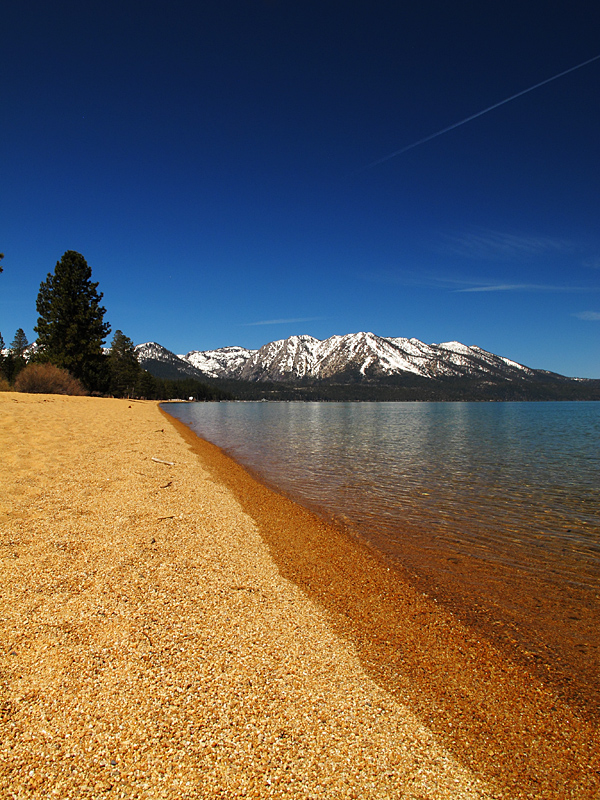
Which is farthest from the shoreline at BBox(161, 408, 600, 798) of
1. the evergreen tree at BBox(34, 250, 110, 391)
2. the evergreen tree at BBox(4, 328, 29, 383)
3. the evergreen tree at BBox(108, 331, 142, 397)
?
the evergreen tree at BBox(108, 331, 142, 397)

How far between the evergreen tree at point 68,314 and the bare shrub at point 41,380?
4.81 metres

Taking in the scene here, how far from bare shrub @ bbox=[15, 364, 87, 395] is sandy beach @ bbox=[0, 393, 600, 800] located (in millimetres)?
45227

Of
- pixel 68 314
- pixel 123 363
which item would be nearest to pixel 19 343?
pixel 123 363

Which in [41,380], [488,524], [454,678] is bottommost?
[488,524]

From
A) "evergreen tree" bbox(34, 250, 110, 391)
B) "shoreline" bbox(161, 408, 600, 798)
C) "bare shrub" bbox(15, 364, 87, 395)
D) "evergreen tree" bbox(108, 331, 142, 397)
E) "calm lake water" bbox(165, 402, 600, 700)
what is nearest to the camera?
"shoreline" bbox(161, 408, 600, 798)

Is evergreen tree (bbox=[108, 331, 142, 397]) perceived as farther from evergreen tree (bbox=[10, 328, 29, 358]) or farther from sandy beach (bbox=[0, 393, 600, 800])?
sandy beach (bbox=[0, 393, 600, 800])

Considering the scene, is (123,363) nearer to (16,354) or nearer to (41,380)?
Answer: (16,354)

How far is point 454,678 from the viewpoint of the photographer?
4.82 metres

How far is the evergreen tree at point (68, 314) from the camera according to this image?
52781mm

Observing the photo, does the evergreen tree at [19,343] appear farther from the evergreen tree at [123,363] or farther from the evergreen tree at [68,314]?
the evergreen tree at [68,314]

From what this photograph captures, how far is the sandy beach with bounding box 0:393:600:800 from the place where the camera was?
3.22m

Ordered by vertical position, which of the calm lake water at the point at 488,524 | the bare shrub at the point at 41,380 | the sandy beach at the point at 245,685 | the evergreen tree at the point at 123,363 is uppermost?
the evergreen tree at the point at 123,363

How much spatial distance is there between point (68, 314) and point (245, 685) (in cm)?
5977

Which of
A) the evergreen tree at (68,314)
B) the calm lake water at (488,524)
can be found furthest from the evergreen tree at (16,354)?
the calm lake water at (488,524)
